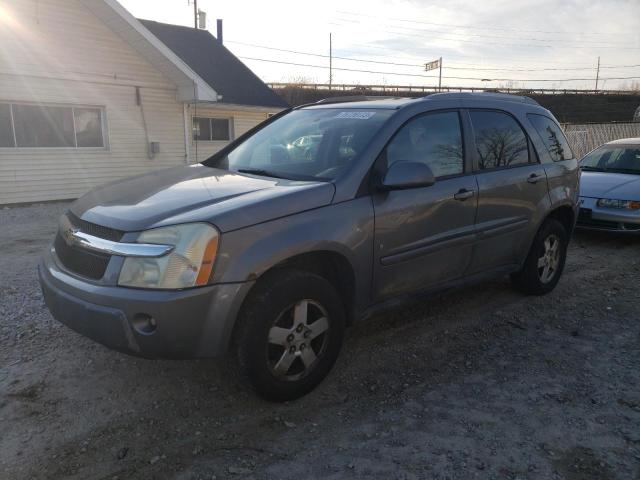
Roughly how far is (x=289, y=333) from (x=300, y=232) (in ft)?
1.92

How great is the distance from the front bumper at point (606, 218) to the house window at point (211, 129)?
1091cm

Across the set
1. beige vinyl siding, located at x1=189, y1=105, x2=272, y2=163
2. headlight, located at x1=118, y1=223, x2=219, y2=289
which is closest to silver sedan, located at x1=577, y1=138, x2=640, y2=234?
headlight, located at x1=118, y1=223, x2=219, y2=289

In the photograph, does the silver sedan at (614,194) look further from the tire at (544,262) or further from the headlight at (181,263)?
the headlight at (181,263)

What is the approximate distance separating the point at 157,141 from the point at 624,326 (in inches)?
469

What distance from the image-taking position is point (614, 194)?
734 centimetres

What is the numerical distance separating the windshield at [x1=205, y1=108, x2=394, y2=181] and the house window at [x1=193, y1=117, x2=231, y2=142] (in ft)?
37.3

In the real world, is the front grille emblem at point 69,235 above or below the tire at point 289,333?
above

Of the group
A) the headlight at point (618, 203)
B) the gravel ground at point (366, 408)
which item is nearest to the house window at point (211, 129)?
the headlight at point (618, 203)

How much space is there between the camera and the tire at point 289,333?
2.79 m

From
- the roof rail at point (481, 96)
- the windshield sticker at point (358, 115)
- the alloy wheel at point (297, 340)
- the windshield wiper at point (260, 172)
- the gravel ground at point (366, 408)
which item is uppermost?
the roof rail at point (481, 96)

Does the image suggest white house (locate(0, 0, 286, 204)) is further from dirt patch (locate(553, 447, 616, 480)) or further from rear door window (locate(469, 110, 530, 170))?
dirt patch (locate(553, 447, 616, 480))

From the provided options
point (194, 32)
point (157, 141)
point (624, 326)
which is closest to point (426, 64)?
point (194, 32)

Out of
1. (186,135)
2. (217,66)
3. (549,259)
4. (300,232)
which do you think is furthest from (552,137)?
(217,66)

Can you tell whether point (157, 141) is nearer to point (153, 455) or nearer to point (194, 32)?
point (194, 32)
